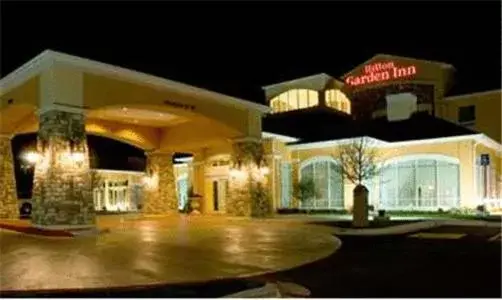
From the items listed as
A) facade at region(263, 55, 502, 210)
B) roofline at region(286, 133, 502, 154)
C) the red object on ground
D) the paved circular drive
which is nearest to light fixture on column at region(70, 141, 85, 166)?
the red object on ground

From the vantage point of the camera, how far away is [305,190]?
2623 centimetres

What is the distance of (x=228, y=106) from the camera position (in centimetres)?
2198

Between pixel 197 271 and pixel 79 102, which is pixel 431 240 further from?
pixel 79 102

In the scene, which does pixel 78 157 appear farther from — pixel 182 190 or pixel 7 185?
pixel 182 190

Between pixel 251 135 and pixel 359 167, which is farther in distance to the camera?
pixel 251 135

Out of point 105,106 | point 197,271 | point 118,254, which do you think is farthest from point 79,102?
point 197,271

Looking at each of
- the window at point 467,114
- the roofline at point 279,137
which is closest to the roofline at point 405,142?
the roofline at point 279,137

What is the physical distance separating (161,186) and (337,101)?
14.4 meters

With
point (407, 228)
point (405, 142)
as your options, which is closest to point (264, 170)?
point (405, 142)

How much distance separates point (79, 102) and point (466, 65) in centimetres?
2758

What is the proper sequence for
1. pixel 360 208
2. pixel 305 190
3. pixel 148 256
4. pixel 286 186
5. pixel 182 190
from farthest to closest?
pixel 182 190 < pixel 286 186 < pixel 305 190 < pixel 360 208 < pixel 148 256

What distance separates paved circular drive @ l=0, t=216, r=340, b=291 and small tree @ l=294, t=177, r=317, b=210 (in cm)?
1079

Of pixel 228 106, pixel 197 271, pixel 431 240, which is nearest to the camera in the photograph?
pixel 197 271

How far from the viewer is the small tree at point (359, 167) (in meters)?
17.0
